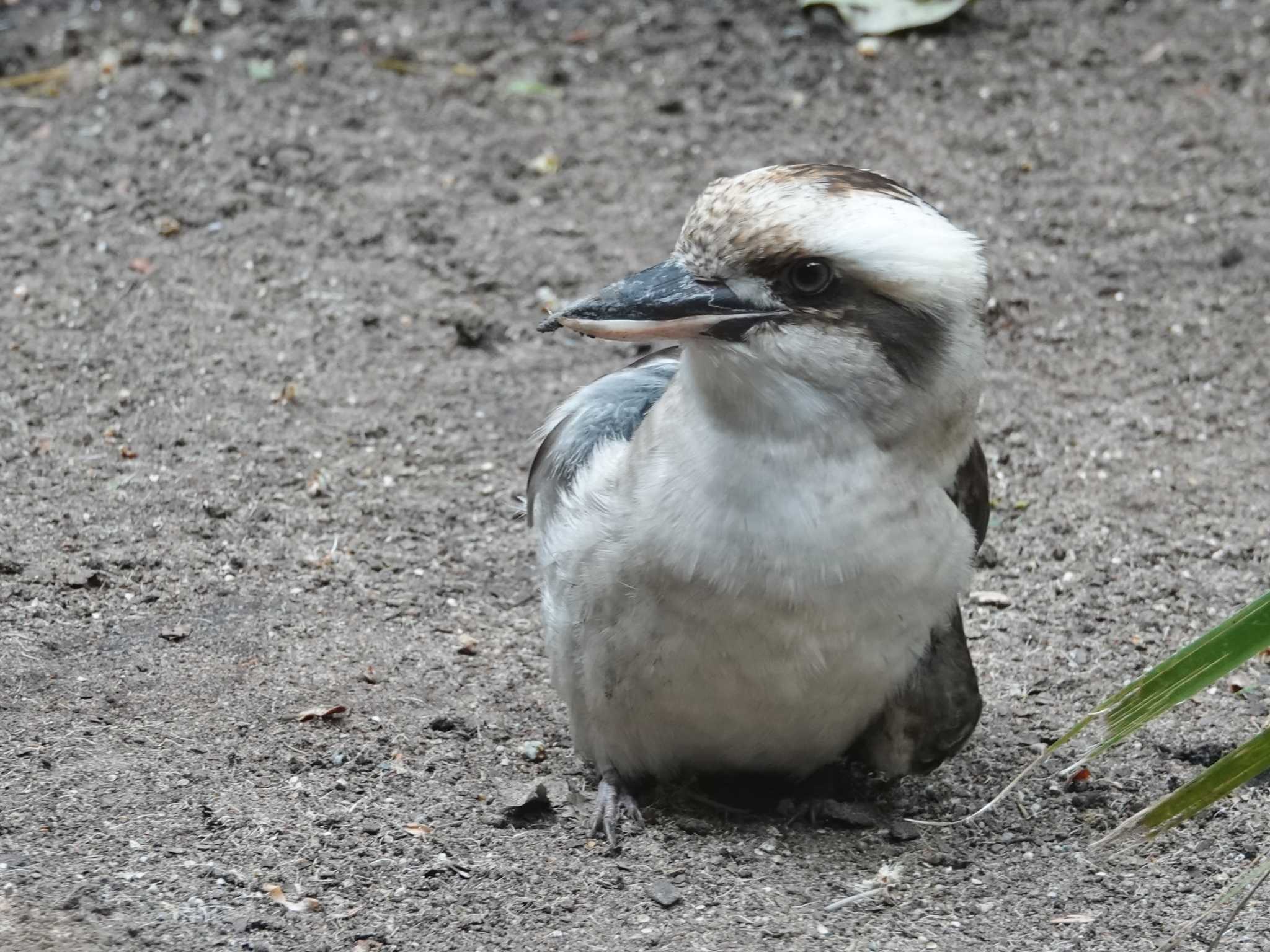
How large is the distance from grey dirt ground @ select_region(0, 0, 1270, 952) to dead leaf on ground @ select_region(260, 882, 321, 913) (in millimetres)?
17

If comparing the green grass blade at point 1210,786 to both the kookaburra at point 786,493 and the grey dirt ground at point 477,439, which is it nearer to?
the grey dirt ground at point 477,439

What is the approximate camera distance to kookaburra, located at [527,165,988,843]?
3.45 meters

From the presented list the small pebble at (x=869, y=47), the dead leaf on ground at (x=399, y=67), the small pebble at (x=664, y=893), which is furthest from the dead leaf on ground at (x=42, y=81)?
the small pebble at (x=664, y=893)

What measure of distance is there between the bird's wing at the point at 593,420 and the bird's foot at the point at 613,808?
758 millimetres

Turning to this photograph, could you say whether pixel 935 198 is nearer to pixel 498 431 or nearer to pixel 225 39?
pixel 498 431

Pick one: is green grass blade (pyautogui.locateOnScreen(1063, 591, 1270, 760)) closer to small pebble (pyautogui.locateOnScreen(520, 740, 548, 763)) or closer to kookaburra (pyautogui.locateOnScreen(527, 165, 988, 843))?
kookaburra (pyautogui.locateOnScreen(527, 165, 988, 843))

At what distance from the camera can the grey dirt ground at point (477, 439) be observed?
3607mm

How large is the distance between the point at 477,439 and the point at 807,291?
253 cm

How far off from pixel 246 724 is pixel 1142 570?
2.86m

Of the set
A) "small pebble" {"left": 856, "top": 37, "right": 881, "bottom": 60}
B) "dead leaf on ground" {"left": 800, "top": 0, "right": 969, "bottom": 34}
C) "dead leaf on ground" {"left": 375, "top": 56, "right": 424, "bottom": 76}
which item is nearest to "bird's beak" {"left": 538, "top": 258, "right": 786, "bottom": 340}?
"dead leaf on ground" {"left": 375, "top": 56, "right": 424, "bottom": 76}

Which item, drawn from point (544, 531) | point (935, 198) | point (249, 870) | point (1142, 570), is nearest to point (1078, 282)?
point (935, 198)

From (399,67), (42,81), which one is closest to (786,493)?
(399,67)

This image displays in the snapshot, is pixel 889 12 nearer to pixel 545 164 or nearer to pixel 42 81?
pixel 545 164

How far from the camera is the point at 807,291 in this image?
3.45 meters
